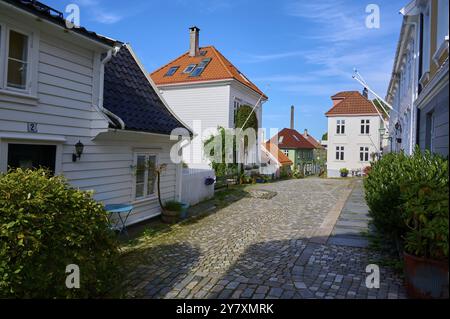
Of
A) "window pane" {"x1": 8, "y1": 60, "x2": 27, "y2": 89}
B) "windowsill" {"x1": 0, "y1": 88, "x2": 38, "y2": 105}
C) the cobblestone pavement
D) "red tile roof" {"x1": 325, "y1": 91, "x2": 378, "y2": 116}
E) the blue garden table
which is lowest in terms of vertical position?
the cobblestone pavement

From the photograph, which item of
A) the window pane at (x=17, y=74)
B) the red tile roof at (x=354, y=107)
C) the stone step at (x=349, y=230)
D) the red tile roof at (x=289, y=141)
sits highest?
the red tile roof at (x=354, y=107)

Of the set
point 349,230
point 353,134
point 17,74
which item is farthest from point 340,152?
point 17,74

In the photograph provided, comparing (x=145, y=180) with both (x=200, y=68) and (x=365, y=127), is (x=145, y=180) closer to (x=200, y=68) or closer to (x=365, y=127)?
(x=200, y=68)

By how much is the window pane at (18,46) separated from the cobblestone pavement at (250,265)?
13.9 feet

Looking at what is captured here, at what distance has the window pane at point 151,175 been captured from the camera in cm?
965

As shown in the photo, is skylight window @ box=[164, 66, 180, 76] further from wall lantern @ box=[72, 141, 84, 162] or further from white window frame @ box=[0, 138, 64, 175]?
white window frame @ box=[0, 138, 64, 175]

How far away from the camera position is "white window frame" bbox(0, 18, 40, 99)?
5.50 m


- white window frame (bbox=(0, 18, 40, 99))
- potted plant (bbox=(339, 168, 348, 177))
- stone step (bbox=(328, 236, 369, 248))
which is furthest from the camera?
potted plant (bbox=(339, 168, 348, 177))

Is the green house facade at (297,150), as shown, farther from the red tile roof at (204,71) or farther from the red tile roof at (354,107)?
the red tile roof at (204,71)

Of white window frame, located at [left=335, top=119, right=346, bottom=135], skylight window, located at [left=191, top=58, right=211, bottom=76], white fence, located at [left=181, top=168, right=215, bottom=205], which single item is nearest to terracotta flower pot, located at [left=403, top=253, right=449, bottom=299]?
white fence, located at [left=181, top=168, right=215, bottom=205]

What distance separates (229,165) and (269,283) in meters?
16.0

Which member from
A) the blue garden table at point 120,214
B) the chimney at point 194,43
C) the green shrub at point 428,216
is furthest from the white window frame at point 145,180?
the chimney at point 194,43

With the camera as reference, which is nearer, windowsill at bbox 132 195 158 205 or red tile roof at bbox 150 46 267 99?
→ windowsill at bbox 132 195 158 205

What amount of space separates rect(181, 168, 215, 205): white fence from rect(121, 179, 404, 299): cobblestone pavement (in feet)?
8.21
